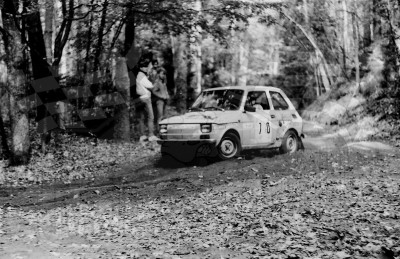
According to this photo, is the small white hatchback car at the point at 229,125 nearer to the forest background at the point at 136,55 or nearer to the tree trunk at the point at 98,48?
the forest background at the point at 136,55

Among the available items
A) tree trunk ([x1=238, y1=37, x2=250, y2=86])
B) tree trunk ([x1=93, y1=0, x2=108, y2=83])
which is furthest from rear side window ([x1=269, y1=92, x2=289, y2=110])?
tree trunk ([x1=238, y1=37, x2=250, y2=86])

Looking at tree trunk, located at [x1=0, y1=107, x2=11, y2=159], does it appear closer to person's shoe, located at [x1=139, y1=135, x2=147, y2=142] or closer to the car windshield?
person's shoe, located at [x1=139, y1=135, x2=147, y2=142]

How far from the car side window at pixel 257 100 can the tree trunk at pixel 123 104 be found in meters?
5.74

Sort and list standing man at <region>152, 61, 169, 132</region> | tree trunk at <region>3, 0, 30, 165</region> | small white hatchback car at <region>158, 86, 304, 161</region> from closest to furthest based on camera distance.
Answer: small white hatchback car at <region>158, 86, 304, 161</region>, tree trunk at <region>3, 0, 30, 165</region>, standing man at <region>152, 61, 169, 132</region>

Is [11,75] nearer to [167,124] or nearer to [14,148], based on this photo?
[14,148]

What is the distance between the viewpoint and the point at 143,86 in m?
15.6

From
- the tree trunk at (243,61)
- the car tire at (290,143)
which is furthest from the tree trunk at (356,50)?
the tree trunk at (243,61)

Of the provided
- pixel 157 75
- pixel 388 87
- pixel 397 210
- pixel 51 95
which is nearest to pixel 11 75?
pixel 51 95

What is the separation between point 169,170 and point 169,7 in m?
4.87

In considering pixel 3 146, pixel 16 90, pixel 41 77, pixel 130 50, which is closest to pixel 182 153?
pixel 16 90

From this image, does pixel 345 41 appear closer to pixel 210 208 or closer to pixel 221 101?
pixel 221 101

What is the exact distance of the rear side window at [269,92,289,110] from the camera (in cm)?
1246

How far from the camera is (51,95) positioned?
47.8 ft

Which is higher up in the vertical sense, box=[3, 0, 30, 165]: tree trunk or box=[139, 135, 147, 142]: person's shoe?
box=[3, 0, 30, 165]: tree trunk
